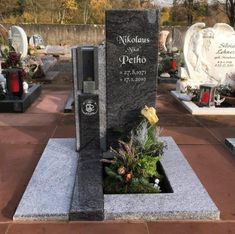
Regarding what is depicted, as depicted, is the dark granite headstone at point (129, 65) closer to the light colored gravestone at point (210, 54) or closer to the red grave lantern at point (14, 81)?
the red grave lantern at point (14, 81)

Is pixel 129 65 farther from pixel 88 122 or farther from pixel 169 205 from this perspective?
pixel 169 205

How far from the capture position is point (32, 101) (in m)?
8.73

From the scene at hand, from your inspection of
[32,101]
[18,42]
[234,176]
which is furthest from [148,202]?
[18,42]

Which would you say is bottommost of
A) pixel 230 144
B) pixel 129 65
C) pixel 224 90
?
pixel 230 144

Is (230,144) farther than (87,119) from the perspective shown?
Yes

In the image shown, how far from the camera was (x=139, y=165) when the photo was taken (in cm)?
418

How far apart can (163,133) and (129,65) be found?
1906 mm

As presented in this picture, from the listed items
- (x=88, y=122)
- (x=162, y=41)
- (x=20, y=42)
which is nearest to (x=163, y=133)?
(x=88, y=122)

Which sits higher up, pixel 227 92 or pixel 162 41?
pixel 162 41

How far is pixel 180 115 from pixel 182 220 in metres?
4.28

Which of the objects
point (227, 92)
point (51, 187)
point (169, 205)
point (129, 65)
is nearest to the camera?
point (169, 205)

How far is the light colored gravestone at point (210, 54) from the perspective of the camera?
874 centimetres

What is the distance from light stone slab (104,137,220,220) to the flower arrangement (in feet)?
0.59

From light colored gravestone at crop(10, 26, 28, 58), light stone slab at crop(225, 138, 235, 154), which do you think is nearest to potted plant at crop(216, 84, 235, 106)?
light stone slab at crop(225, 138, 235, 154)
